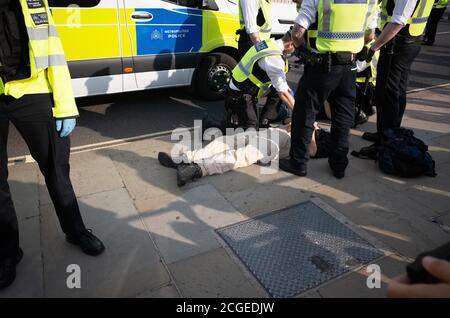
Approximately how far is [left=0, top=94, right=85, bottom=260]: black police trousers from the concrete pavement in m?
0.29

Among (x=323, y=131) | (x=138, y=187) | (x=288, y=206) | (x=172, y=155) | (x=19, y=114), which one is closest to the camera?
(x=19, y=114)

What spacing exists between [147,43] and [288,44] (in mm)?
2063

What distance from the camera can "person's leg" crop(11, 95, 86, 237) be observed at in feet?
6.75

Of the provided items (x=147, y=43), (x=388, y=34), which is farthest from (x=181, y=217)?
(x=147, y=43)

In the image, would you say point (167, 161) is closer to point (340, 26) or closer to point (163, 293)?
point (163, 293)

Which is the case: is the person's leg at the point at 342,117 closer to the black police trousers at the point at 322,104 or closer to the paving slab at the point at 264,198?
the black police trousers at the point at 322,104

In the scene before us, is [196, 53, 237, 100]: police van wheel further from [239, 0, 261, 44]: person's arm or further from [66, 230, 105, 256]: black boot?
[66, 230, 105, 256]: black boot

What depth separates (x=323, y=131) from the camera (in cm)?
401

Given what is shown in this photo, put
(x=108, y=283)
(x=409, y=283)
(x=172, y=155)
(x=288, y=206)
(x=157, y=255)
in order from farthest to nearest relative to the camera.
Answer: (x=172, y=155) → (x=288, y=206) → (x=157, y=255) → (x=108, y=283) → (x=409, y=283)

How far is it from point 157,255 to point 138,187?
0.99 metres
